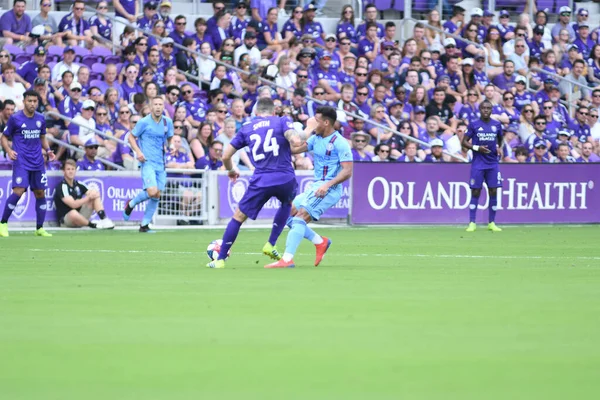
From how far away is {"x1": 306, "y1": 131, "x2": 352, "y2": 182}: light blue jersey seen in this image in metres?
14.6

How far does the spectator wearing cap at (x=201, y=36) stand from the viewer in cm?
2766

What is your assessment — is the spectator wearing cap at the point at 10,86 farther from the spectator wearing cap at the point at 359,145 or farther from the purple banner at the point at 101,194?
the spectator wearing cap at the point at 359,145

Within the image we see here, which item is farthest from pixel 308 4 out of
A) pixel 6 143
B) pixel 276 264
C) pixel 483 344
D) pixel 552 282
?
pixel 483 344

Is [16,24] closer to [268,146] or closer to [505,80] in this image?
[505,80]

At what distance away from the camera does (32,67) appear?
24172mm

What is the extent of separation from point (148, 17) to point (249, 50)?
236 cm

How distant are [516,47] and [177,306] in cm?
2422

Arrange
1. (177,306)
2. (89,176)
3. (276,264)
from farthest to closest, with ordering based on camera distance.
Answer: (89,176) < (276,264) < (177,306)

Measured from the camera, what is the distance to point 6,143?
20.4m

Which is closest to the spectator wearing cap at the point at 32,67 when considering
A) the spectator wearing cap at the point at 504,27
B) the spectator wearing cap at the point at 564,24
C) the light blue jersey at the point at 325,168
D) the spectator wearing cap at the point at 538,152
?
the light blue jersey at the point at 325,168

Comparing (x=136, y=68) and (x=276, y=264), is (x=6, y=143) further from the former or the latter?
(x=276, y=264)

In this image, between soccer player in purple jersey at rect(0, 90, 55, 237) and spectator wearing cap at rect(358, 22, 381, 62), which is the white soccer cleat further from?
spectator wearing cap at rect(358, 22, 381, 62)

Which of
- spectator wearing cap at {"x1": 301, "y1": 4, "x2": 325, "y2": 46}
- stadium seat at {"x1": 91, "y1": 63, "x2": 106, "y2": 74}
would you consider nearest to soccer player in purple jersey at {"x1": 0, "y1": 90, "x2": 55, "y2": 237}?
stadium seat at {"x1": 91, "y1": 63, "x2": 106, "y2": 74}

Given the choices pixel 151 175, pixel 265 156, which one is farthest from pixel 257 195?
pixel 151 175
